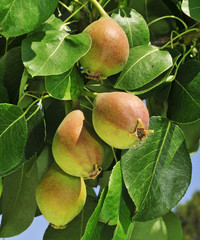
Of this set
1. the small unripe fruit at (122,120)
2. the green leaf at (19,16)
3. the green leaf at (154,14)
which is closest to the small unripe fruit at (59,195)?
the small unripe fruit at (122,120)

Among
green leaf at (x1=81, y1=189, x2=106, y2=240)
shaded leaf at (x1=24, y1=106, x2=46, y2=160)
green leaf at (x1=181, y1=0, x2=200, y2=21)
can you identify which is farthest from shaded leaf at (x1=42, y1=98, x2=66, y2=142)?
green leaf at (x1=181, y1=0, x2=200, y2=21)

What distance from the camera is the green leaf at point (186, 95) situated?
747 millimetres

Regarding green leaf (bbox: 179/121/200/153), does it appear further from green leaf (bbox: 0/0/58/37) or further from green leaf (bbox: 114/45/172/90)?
green leaf (bbox: 0/0/58/37)

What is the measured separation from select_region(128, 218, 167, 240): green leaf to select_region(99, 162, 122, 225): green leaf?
16cm

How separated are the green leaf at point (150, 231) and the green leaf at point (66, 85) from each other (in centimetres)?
30

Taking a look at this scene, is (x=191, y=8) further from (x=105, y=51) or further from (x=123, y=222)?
(x=123, y=222)

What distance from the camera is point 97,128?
63 centimetres

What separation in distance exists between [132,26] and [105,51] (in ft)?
0.40

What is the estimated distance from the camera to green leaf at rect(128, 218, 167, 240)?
33.0 inches

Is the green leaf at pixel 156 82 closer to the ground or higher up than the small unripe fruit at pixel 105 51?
closer to the ground

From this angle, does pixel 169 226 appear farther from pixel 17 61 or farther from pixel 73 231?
pixel 17 61

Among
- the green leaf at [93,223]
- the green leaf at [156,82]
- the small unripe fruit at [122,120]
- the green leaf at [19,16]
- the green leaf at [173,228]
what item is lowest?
the green leaf at [173,228]

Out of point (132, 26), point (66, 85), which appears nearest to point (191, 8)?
point (132, 26)

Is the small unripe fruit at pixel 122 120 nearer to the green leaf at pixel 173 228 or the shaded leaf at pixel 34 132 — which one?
the shaded leaf at pixel 34 132
